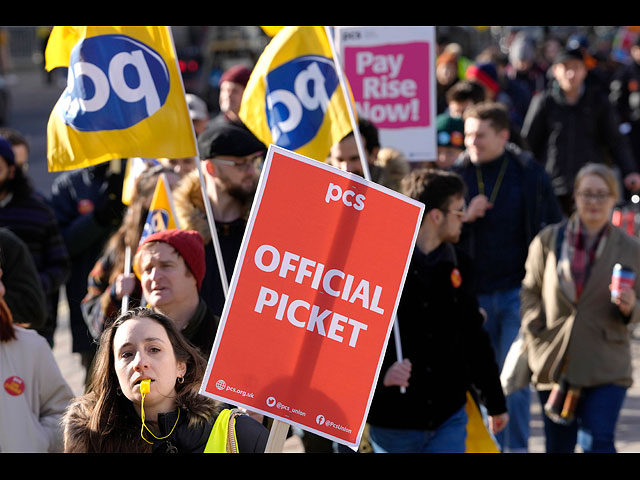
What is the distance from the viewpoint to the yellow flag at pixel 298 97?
20.0 ft

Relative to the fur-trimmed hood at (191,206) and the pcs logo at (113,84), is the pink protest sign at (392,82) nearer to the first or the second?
the fur-trimmed hood at (191,206)

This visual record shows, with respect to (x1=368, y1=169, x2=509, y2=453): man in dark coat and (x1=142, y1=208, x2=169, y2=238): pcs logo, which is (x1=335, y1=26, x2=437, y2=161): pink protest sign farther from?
(x1=142, y1=208, x2=169, y2=238): pcs logo

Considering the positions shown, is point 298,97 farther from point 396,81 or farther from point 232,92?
point 232,92

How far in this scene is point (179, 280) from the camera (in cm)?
490

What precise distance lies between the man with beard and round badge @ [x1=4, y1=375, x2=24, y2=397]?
119 cm

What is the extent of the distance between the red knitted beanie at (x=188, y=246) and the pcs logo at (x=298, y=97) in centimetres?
119

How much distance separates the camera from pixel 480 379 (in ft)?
18.4

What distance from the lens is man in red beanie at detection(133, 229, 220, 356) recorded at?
4.84 metres

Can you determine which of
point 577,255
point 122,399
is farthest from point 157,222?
point 577,255

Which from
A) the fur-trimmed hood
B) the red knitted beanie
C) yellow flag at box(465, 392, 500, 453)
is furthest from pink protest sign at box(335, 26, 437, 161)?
the red knitted beanie

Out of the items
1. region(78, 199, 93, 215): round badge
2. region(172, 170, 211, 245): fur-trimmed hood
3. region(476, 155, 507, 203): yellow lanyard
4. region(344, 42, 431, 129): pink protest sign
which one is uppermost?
region(344, 42, 431, 129): pink protest sign

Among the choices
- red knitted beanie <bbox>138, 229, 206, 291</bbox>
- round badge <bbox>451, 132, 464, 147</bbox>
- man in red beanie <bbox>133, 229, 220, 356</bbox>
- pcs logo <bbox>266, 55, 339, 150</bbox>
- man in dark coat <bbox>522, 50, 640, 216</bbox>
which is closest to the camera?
man in red beanie <bbox>133, 229, 220, 356</bbox>

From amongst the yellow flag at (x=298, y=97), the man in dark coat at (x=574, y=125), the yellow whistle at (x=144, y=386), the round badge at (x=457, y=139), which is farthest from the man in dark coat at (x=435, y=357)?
the man in dark coat at (x=574, y=125)

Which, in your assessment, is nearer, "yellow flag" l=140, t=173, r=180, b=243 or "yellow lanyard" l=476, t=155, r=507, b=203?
"yellow flag" l=140, t=173, r=180, b=243
